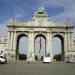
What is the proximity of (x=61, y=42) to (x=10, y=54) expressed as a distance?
22.1 metres

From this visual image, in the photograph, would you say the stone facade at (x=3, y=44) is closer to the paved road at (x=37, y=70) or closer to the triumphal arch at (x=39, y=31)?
the triumphal arch at (x=39, y=31)

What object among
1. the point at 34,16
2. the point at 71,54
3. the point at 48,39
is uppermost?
the point at 34,16

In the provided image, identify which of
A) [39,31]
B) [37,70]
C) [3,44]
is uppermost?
[39,31]

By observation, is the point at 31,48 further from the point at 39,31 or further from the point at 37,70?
the point at 37,70

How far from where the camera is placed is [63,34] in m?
81.4

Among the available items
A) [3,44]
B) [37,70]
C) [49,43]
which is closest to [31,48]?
[49,43]

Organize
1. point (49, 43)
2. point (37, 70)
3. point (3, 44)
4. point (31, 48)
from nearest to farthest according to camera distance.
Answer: point (37, 70), point (31, 48), point (49, 43), point (3, 44)

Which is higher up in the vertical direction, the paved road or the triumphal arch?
the triumphal arch

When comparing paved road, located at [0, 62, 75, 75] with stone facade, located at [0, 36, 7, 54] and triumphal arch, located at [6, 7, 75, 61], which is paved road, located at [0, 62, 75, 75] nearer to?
triumphal arch, located at [6, 7, 75, 61]

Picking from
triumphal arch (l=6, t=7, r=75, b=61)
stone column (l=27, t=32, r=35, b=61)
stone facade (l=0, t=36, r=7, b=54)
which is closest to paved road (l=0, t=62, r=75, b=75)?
stone column (l=27, t=32, r=35, b=61)

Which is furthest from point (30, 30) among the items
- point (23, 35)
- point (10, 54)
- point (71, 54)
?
point (71, 54)

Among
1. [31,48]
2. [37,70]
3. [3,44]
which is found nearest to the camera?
[37,70]

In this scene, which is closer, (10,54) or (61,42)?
(10,54)

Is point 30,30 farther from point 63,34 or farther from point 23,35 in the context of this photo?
point 63,34
